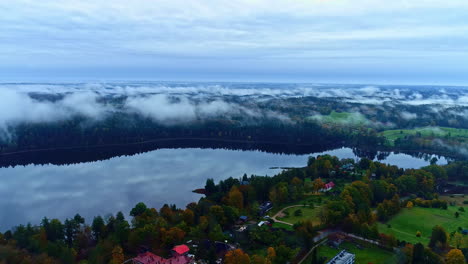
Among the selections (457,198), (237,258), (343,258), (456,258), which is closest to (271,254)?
(237,258)

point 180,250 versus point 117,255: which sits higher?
point 117,255

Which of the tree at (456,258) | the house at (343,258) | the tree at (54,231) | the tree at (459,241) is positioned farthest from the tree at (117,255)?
the tree at (459,241)

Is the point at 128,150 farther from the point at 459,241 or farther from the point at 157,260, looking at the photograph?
the point at 459,241

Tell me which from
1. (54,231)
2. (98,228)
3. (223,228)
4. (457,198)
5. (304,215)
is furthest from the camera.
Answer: (457,198)

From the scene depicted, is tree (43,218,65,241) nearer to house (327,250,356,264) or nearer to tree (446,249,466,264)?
house (327,250,356,264)

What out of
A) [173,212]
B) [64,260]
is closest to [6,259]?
[64,260]

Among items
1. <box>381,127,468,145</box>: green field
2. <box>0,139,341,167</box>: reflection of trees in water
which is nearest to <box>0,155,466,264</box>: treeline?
<box>0,139,341,167</box>: reflection of trees in water

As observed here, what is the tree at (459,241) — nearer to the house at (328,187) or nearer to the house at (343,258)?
the house at (343,258)
